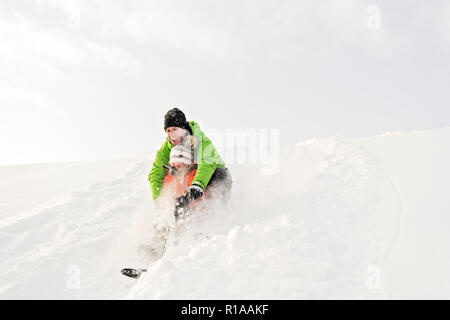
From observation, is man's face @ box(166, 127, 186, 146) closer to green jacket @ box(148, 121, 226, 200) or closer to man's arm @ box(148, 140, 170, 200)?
green jacket @ box(148, 121, 226, 200)

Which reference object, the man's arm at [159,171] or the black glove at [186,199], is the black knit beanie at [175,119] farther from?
the black glove at [186,199]

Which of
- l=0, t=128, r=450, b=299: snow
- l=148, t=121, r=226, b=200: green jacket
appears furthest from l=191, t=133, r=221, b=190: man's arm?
l=0, t=128, r=450, b=299: snow

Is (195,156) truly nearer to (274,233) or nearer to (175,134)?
(175,134)

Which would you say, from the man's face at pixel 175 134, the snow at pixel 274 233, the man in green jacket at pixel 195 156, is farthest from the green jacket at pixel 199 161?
the snow at pixel 274 233

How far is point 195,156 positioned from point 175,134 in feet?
1.14

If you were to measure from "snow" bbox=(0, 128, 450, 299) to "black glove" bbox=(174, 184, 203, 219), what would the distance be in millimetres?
129

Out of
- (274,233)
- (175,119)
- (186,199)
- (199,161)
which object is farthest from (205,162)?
(274,233)

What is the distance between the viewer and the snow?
207cm

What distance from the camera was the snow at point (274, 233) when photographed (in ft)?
6.80

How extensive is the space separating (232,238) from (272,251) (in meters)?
0.35

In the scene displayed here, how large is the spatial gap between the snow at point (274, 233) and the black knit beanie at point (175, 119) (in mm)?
928

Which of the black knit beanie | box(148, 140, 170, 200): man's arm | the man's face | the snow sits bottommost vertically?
the snow

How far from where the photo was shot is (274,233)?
98.0 inches

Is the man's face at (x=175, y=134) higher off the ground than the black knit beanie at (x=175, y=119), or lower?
lower
